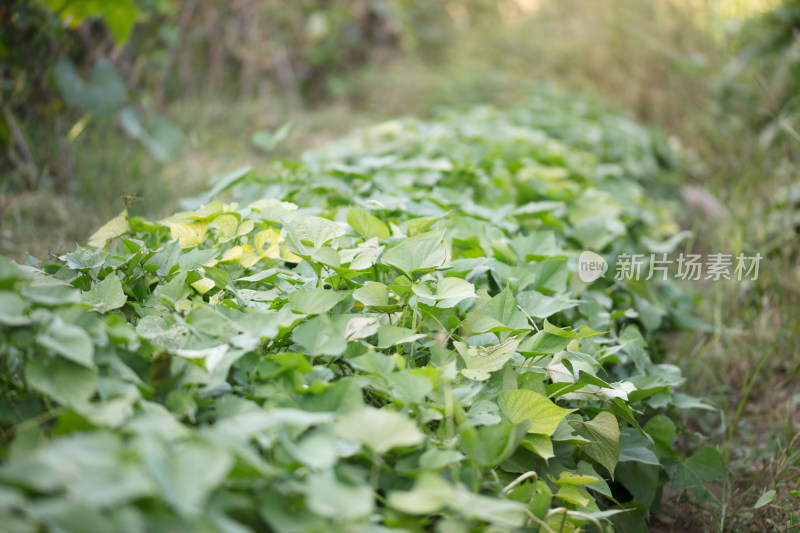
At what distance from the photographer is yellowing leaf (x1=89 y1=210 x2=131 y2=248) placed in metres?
1.10

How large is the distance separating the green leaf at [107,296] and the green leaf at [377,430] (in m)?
0.40

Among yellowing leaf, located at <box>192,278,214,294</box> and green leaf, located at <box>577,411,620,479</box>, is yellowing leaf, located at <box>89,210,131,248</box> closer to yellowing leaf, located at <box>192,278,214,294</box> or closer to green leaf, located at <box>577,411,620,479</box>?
yellowing leaf, located at <box>192,278,214,294</box>

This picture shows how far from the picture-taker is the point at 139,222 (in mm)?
1099

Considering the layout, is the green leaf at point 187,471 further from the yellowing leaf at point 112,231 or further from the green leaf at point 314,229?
the yellowing leaf at point 112,231

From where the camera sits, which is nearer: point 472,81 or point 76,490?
point 76,490

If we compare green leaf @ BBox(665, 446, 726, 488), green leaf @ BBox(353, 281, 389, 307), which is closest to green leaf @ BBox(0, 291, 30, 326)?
green leaf @ BBox(353, 281, 389, 307)

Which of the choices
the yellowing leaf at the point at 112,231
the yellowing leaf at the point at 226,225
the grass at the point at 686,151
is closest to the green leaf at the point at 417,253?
the yellowing leaf at the point at 226,225

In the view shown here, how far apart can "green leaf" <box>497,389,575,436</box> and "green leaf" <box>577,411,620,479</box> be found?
0.40 feet

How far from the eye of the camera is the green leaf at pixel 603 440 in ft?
2.85

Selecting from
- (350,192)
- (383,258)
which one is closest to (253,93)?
(350,192)

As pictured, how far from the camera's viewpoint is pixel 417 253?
92 cm

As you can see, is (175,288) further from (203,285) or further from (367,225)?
(367,225)

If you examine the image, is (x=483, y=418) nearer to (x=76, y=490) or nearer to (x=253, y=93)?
(x=76, y=490)

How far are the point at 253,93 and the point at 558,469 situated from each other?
4367 millimetres
